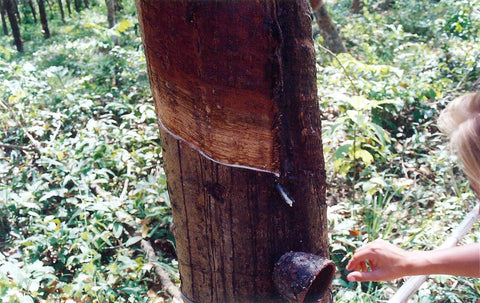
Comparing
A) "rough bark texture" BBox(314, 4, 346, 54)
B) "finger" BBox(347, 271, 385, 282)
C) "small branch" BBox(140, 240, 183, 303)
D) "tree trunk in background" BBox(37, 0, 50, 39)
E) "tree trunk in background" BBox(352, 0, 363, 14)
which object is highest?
"tree trunk in background" BBox(37, 0, 50, 39)

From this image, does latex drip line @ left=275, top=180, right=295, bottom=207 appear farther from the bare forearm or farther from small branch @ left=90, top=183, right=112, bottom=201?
small branch @ left=90, top=183, right=112, bottom=201

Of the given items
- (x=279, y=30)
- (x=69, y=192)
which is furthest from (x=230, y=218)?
(x=69, y=192)

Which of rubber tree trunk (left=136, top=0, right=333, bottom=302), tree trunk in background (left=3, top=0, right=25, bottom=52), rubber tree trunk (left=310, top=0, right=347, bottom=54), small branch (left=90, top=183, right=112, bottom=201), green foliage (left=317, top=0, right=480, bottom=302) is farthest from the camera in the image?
tree trunk in background (left=3, top=0, right=25, bottom=52)

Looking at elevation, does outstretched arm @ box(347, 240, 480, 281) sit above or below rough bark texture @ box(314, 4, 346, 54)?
below

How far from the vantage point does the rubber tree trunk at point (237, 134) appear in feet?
3.21

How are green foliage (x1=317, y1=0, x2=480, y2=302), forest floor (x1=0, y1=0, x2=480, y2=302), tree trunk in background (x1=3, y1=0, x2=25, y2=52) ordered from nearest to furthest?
forest floor (x1=0, y1=0, x2=480, y2=302) < green foliage (x1=317, y1=0, x2=480, y2=302) < tree trunk in background (x1=3, y1=0, x2=25, y2=52)

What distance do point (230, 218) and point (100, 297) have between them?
4.62 feet

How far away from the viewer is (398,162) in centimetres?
347

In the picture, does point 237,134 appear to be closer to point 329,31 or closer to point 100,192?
point 100,192

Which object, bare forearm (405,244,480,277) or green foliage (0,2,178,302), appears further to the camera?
green foliage (0,2,178,302)

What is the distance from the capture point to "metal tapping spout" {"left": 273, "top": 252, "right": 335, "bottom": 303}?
1101mm

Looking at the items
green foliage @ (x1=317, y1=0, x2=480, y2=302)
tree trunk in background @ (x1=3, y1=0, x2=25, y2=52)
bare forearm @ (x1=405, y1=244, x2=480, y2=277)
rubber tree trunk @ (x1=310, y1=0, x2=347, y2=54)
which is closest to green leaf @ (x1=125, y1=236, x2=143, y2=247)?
green foliage @ (x1=317, y1=0, x2=480, y2=302)

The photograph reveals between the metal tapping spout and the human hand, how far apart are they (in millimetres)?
293

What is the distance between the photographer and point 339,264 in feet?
8.26
